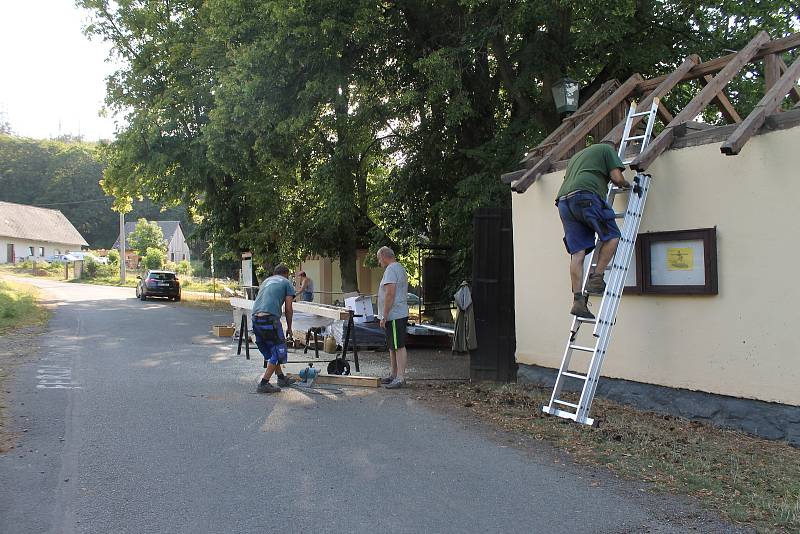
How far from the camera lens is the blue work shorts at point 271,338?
866 centimetres

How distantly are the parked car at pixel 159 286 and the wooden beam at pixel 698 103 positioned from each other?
95.1 feet

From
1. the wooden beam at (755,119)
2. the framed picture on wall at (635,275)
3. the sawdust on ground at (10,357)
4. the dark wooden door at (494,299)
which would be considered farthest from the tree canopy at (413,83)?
the sawdust on ground at (10,357)

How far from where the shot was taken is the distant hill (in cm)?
8919

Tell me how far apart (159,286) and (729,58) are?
29.0 m

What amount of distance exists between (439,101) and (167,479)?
10159 mm

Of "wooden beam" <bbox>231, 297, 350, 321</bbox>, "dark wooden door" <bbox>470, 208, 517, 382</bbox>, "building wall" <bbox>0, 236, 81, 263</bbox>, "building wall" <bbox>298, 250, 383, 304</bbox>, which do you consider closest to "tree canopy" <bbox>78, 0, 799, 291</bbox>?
"dark wooden door" <bbox>470, 208, 517, 382</bbox>

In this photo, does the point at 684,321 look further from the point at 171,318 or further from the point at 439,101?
the point at 171,318

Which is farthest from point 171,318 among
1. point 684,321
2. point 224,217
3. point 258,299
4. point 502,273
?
point 684,321

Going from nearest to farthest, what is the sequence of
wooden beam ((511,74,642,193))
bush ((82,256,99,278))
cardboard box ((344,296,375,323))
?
wooden beam ((511,74,642,193)) → cardboard box ((344,296,375,323)) → bush ((82,256,99,278))

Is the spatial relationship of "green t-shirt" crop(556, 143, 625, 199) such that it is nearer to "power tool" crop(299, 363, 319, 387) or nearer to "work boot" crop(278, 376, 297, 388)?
"power tool" crop(299, 363, 319, 387)

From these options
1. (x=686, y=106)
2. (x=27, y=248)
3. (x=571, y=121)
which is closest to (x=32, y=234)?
(x=27, y=248)

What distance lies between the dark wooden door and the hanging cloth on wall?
0.31ft

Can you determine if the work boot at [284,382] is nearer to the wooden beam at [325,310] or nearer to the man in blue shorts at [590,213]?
the wooden beam at [325,310]

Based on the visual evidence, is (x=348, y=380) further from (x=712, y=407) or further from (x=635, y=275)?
(x=712, y=407)
